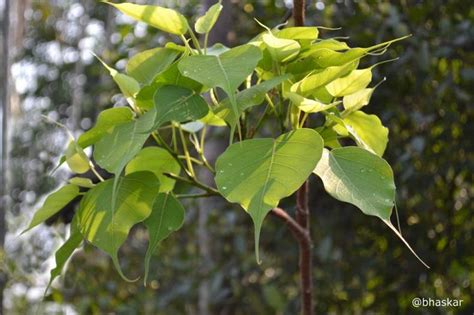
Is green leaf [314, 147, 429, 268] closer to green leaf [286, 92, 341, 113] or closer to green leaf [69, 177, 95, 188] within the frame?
green leaf [286, 92, 341, 113]

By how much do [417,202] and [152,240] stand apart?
1048mm

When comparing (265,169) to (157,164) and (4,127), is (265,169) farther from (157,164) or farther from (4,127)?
(4,127)

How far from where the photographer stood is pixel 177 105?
1.99 ft

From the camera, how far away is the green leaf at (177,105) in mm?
600

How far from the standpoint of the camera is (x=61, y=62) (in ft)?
20.4

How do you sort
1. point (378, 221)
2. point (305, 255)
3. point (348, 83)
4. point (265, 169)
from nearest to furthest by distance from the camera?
point (265, 169)
point (348, 83)
point (305, 255)
point (378, 221)

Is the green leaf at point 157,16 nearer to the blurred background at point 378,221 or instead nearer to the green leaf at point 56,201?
the green leaf at point 56,201

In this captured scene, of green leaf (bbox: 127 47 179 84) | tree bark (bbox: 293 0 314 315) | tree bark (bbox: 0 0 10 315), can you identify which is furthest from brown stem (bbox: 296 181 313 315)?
tree bark (bbox: 0 0 10 315)

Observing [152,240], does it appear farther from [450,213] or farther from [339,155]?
[450,213]

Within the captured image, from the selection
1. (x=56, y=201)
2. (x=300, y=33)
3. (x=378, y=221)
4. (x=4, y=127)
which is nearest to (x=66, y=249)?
(x=56, y=201)

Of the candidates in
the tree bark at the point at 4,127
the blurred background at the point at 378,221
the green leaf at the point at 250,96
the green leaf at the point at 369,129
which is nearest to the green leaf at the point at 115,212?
the green leaf at the point at 250,96

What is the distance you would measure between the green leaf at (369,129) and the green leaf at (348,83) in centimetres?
5

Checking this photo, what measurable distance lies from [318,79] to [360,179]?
94 millimetres

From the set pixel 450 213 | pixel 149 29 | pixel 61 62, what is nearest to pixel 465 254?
pixel 450 213
